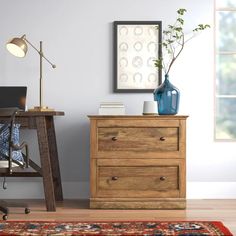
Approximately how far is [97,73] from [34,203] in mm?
1235

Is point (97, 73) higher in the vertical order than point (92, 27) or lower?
lower

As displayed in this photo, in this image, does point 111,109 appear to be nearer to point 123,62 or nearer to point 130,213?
point 123,62

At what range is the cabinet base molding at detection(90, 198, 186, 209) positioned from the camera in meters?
3.96

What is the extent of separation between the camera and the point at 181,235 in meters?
2.98

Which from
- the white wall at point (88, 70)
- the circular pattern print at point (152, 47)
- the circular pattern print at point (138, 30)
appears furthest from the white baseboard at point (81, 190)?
the circular pattern print at point (138, 30)

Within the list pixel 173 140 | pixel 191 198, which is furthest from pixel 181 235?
pixel 191 198

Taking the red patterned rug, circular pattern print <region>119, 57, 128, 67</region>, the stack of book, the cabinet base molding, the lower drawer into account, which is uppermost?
circular pattern print <region>119, 57, 128, 67</region>

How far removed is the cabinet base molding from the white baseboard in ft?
1.78

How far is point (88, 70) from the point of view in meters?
4.52

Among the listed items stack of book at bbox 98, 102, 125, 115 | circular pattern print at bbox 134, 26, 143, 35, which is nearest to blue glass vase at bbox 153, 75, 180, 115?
stack of book at bbox 98, 102, 125, 115

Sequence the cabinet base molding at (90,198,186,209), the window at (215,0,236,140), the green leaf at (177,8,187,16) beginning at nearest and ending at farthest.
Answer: the cabinet base molding at (90,198,186,209) < the green leaf at (177,8,187,16) < the window at (215,0,236,140)

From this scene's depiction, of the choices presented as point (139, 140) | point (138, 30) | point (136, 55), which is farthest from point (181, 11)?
point (139, 140)

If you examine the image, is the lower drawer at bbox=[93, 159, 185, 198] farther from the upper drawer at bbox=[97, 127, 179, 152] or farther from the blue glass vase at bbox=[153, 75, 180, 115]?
the blue glass vase at bbox=[153, 75, 180, 115]

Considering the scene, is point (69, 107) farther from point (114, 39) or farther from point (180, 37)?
point (180, 37)
